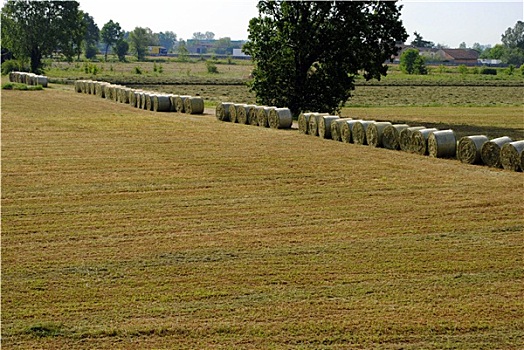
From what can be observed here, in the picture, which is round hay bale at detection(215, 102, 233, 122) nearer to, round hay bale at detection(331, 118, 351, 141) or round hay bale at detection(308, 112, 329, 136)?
Answer: round hay bale at detection(308, 112, 329, 136)

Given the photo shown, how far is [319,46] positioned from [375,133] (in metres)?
13.8

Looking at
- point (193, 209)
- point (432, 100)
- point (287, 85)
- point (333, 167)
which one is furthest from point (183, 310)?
point (432, 100)

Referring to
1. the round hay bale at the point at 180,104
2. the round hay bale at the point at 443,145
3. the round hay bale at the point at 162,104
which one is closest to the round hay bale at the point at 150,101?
the round hay bale at the point at 162,104

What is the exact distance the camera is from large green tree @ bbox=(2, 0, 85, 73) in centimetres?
9275

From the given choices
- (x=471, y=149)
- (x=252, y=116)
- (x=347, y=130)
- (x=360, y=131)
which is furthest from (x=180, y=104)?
(x=471, y=149)

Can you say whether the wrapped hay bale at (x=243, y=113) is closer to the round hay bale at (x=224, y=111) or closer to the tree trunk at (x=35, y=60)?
the round hay bale at (x=224, y=111)

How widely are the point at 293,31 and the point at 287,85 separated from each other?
301 cm

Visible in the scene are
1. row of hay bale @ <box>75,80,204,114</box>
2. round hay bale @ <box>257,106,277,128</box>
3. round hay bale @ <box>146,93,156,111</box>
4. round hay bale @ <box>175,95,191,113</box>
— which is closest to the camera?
round hay bale @ <box>257,106,277,128</box>

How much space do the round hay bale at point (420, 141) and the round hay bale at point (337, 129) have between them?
13.7 feet

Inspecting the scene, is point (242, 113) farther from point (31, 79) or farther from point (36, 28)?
point (36, 28)

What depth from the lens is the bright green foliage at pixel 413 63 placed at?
12731 cm

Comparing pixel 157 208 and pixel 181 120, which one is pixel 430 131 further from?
pixel 181 120

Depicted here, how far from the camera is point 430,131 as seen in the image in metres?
27.2

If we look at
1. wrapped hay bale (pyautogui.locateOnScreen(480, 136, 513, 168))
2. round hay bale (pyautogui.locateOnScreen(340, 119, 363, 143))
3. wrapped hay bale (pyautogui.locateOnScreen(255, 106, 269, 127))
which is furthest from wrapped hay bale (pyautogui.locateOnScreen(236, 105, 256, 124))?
wrapped hay bale (pyautogui.locateOnScreen(480, 136, 513, 168))
